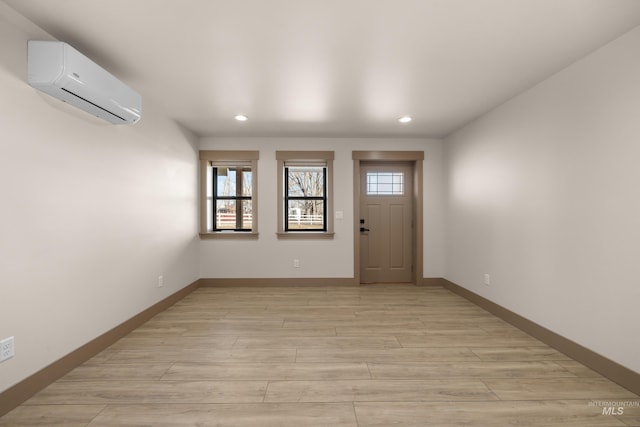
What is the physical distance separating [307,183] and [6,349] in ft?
12.3

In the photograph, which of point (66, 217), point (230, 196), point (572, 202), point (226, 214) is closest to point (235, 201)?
point (230, 196)

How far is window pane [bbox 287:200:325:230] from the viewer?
15.7 ft

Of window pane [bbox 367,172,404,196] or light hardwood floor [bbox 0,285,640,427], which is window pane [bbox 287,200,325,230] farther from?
light hardwood floor [bbox 0,285,640,427]

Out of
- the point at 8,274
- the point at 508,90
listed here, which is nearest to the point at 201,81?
the point at 8,274

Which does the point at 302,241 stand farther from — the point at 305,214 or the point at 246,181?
the point at 246,181

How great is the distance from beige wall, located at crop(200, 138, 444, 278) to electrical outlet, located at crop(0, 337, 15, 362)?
2874mm

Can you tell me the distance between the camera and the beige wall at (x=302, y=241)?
180 inches

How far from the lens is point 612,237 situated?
6.61 ft

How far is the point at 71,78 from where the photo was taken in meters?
1.82

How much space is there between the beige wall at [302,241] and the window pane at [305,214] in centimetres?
29

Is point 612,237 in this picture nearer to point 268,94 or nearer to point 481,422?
point 481,422

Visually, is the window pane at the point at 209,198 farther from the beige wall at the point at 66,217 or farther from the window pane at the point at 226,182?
the beige wall at the point at 66,217

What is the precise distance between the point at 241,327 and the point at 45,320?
5.10ft

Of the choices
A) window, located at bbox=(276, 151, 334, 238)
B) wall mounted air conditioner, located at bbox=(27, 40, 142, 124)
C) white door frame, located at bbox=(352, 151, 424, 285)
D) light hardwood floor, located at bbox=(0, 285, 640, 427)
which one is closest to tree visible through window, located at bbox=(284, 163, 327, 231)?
window, located at bbox=(276, 151, 334, 238)
